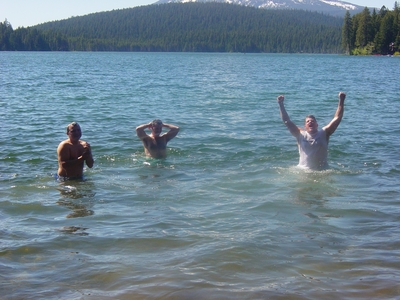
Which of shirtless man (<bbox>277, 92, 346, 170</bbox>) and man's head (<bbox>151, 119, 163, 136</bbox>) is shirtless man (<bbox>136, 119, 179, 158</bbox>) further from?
shirtless man (<bbox>277, 92, 346, 170</bbox>)

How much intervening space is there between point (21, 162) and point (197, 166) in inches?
167

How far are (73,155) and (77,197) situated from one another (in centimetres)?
111

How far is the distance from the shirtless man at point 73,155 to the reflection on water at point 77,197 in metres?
0.22

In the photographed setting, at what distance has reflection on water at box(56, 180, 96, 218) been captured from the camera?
788 cm

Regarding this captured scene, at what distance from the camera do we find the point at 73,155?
9461 millimetres

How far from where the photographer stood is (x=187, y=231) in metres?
6.92

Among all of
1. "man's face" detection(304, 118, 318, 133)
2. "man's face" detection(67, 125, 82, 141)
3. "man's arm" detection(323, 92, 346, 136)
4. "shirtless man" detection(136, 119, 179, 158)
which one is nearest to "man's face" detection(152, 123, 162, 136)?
"shirtless man" detection(136, 119, 179, 158)

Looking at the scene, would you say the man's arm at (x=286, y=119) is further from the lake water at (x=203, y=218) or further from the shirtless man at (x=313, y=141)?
the lake water at (x=203, y=218)

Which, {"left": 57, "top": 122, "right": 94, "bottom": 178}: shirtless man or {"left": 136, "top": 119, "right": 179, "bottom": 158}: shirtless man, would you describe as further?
{"left": 136, "top": 119, "right": 179, "bottom": 158}: shirtless man

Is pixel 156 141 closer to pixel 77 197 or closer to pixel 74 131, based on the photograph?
pixel 74 131

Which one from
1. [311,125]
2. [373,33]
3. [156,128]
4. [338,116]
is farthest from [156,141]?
[373,33]

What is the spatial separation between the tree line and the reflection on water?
4527 inches

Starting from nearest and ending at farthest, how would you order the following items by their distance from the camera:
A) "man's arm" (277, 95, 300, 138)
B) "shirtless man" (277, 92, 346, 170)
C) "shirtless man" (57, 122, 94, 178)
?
"shirtless man" (57, 122, 94, 178) → "man's arm" (277, 95, 300, 138) → "shirtless man" (277, 92, 346, 170)

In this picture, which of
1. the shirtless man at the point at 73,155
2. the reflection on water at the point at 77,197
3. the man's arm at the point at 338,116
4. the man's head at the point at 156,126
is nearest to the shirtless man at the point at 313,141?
the man's arm at the point at 338,116
